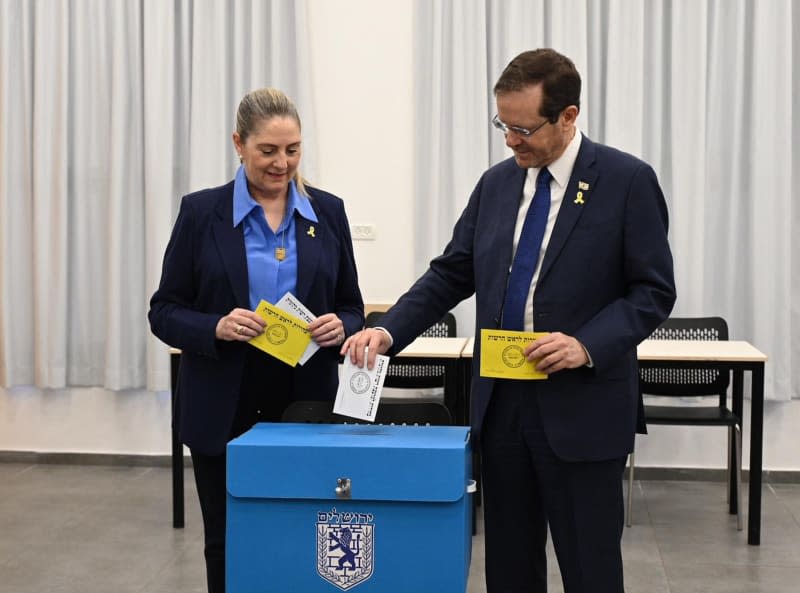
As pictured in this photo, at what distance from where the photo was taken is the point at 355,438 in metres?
1.93

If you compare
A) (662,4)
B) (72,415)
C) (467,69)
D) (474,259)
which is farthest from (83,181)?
(474,259)

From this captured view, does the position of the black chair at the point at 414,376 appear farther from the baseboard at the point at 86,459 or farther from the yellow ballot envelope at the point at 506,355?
the yellow ballot envelope at the point at 506,355

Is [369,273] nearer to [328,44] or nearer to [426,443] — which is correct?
[328,44]

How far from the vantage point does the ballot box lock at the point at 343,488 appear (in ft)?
6.01

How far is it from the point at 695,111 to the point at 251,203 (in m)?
3.19

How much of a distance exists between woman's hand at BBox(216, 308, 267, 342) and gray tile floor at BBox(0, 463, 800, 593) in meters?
1.62

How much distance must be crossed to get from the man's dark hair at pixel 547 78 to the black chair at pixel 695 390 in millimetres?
2561

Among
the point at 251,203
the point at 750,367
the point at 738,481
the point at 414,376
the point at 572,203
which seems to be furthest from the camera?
the point at 414,376

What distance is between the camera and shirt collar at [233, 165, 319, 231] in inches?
89.0

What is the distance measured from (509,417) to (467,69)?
127 inches

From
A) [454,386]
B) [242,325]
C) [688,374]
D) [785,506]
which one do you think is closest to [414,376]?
[454,386]

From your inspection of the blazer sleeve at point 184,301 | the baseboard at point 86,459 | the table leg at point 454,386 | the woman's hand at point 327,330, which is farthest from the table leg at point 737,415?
the blazer sleeve at point 184,301

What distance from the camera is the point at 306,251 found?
2287 mm

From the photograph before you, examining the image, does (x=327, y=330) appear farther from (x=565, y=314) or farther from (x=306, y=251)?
(x=565, y=314)
